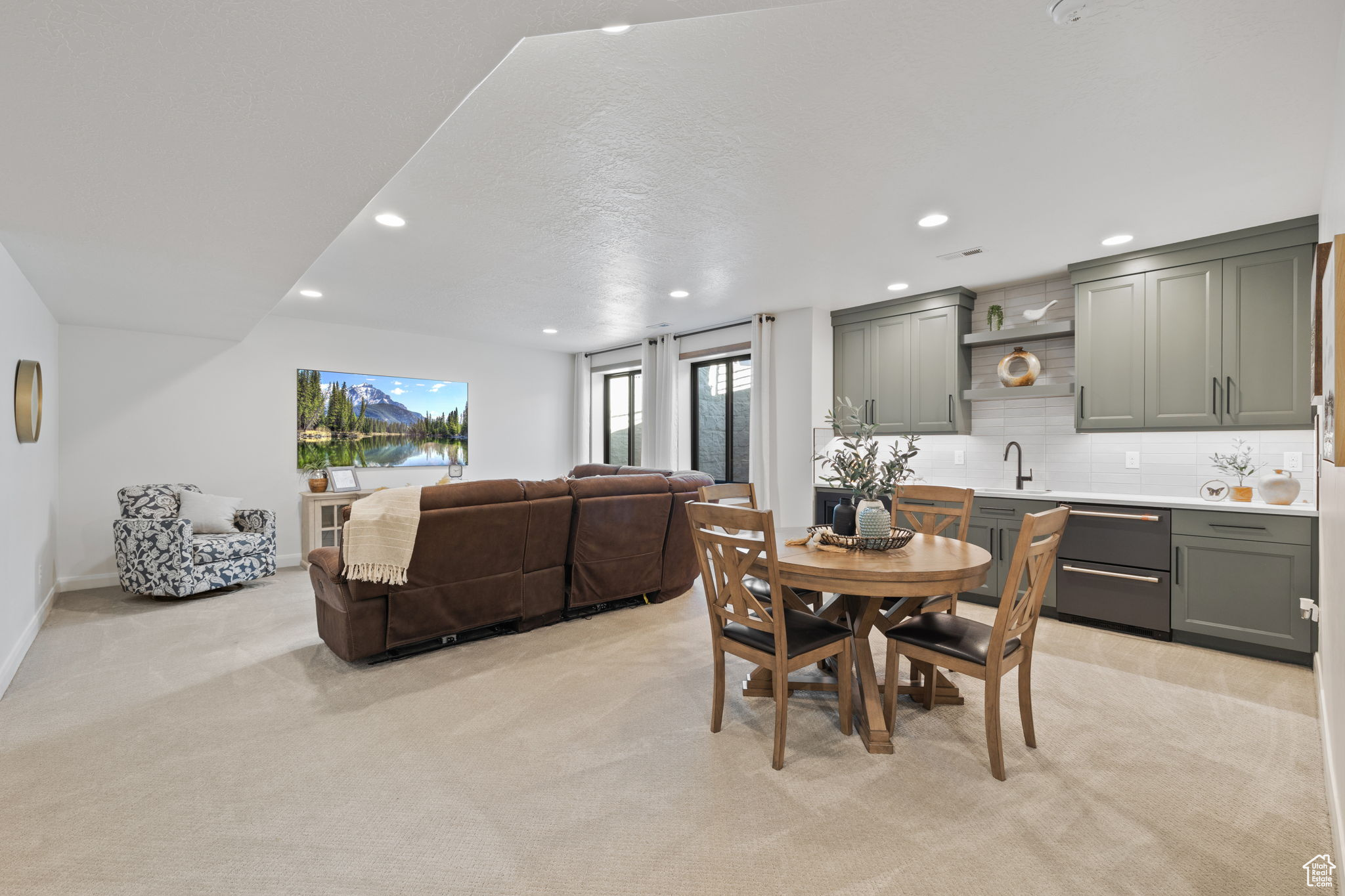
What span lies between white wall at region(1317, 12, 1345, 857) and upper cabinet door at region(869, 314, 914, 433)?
2777 millimetres

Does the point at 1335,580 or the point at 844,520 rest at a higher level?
the point at 844,520

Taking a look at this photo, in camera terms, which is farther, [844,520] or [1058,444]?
[1058,444]

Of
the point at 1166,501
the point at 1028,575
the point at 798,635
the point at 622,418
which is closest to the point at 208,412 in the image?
the point at 622,418

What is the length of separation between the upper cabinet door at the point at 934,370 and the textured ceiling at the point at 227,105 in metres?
4.14

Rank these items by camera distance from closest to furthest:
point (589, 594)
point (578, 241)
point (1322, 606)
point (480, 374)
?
point (1322, 606), point (578, 241), point (589, 594), point (480, 374)

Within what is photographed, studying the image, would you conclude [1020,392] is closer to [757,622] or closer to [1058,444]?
[1058,444]

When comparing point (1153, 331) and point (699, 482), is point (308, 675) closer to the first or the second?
point (699, 482)

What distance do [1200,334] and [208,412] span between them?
7.92 m

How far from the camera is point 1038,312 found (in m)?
4.47

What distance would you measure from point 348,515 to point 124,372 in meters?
3.91

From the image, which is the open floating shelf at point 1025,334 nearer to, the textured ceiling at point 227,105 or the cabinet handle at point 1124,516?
the cabinet handle at point 1124,516

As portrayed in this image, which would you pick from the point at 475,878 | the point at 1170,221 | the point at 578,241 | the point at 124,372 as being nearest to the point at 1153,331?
the point at 1170,221

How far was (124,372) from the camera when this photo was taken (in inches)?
211

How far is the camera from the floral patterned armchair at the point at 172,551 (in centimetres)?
453
